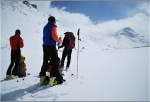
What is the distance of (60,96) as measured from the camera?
555 cm

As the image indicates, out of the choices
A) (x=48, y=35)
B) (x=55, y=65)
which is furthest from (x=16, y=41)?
(x=55, y=65)

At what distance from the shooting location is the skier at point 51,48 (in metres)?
6.39

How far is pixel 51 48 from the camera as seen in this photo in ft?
21.3

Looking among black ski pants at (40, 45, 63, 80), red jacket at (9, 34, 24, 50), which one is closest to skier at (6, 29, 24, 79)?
red jacket at (9, 34, 24, 50)

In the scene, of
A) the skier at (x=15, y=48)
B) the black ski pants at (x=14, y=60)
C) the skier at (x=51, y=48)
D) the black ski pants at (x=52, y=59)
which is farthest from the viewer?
the black ski pants at (x=14, y=60)

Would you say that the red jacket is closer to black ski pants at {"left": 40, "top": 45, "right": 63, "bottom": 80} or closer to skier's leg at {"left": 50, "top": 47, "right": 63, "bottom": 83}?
black ski pants at {"left": 40, "top": 45, "right": 63, "bottom": 80}

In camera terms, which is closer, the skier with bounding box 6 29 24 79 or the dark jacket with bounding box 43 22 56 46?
the dark jacket with bounding box 43 22 56 46

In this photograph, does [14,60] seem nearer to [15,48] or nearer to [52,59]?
[15,48]

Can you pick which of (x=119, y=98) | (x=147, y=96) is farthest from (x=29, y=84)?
(x=147, y=96)

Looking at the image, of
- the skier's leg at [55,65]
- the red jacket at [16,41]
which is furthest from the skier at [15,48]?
the skier's leg at [55,65]

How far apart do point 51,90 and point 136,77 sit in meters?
3.35

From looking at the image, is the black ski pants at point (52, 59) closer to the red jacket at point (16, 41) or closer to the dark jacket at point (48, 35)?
the dark jacket at point (48, 35)

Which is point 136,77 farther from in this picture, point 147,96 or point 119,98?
point 119,98

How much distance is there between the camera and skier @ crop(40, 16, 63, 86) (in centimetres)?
639
